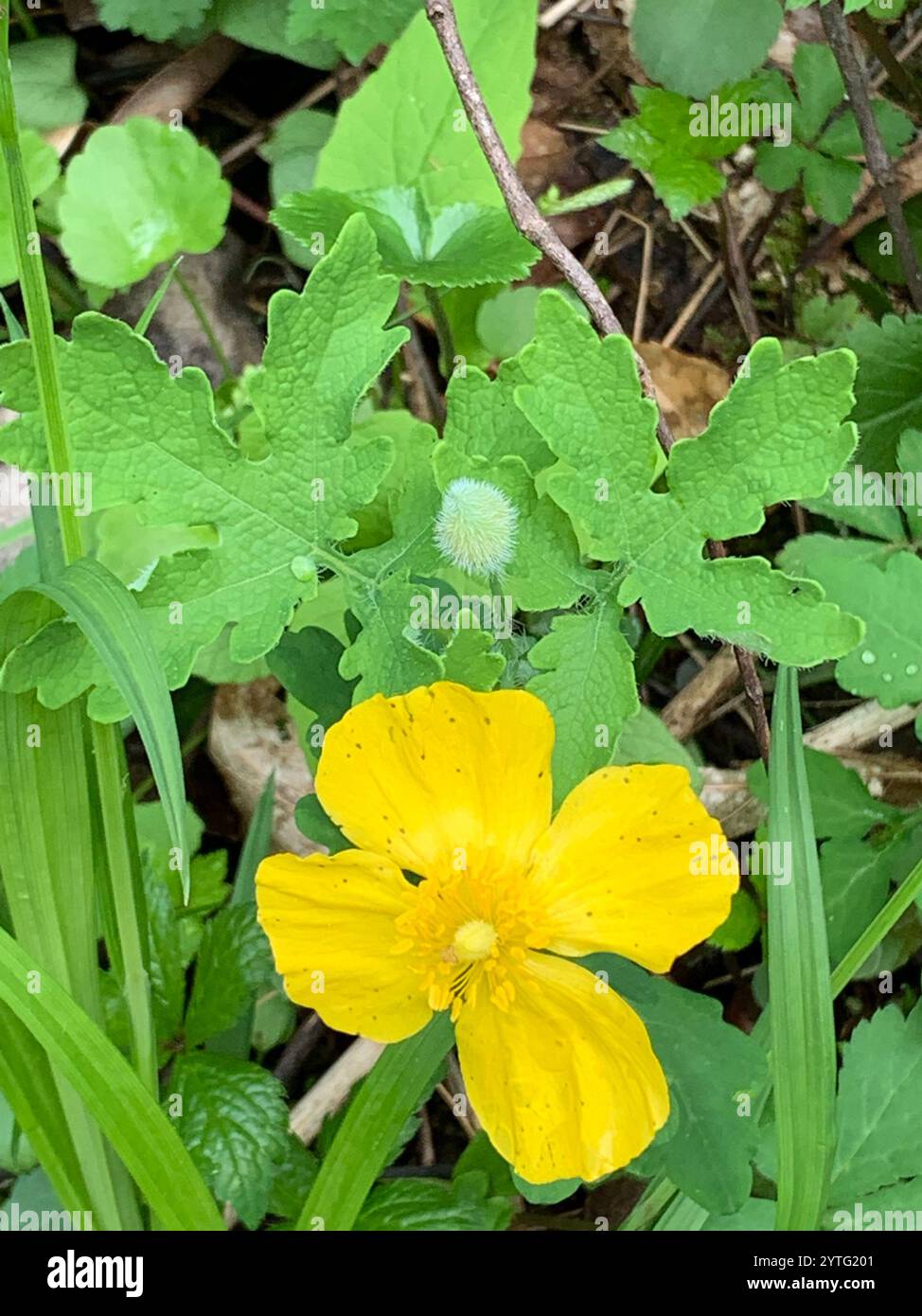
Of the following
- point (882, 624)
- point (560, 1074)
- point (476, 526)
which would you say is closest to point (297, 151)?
point (476, 526)

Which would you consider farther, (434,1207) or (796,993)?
(434,1207)

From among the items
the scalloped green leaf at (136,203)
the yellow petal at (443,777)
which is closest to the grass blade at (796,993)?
the yellow petal at (443,777)

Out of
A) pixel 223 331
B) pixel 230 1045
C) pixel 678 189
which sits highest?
pixel 678 189

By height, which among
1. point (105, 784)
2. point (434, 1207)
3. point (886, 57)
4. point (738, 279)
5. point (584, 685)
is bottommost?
point (434, 1207)

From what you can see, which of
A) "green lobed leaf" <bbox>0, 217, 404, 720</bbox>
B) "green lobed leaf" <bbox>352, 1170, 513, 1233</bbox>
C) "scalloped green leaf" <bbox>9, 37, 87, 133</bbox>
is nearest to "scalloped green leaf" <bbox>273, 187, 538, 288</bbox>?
"green lobed leaf" <bbox>0, 217, 404, 720</bbox>

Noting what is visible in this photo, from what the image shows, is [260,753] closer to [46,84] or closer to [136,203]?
[136,203]

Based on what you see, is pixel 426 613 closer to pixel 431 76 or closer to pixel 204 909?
pixel 204 909

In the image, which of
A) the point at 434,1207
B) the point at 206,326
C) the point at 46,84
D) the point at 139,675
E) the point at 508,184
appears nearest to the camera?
the point at 139,675
